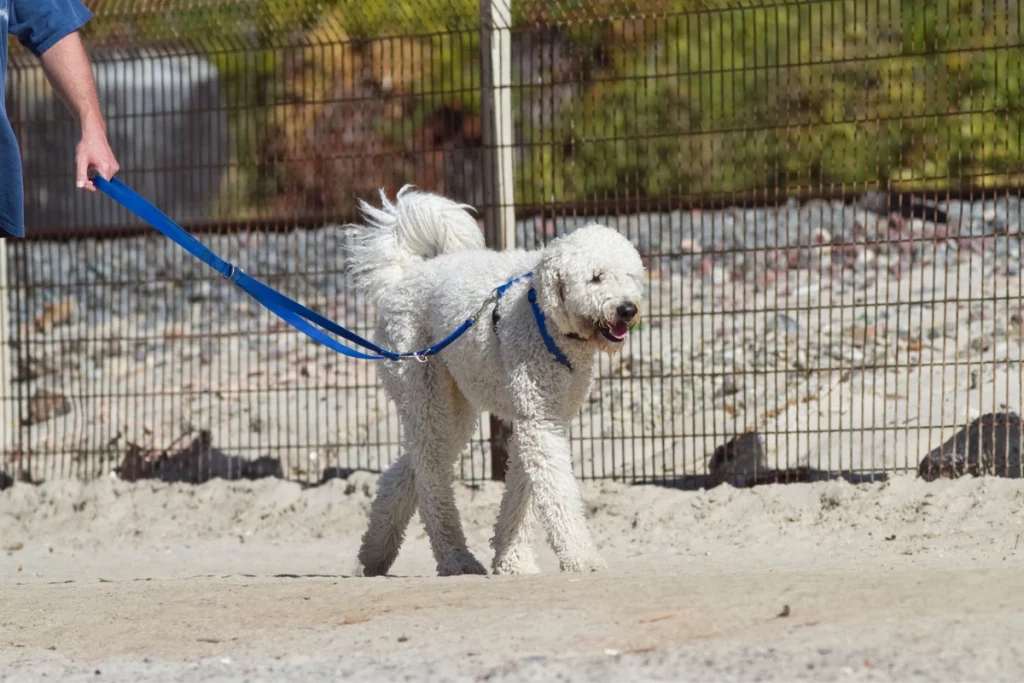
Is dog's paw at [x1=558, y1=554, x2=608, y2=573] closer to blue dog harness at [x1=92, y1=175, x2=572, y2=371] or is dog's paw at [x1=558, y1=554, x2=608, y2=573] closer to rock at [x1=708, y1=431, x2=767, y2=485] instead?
blue dog harness at [x1=92, y1=175, x2=572, y2=371]

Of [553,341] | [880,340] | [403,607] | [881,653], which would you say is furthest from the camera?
[880,340]

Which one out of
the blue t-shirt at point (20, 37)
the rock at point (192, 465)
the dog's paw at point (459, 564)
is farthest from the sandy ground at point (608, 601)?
the blue t-shirt at point (20, 37)

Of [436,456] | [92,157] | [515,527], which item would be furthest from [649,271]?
[92,157]

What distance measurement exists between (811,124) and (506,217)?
1957mm

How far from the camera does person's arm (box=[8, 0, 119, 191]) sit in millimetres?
5453

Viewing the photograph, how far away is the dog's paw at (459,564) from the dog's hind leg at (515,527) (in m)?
0.27

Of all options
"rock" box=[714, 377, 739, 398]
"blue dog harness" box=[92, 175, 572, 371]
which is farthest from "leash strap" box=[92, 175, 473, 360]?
"rock" box=[714, 377, 739, 398]

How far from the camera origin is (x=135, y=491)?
33.3 ft

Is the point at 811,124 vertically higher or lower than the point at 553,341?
higher

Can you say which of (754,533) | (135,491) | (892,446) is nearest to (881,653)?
(754,533)

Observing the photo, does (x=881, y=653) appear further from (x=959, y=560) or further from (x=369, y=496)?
(x=369, y=496)

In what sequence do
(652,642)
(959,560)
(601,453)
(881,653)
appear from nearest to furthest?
(881,653) → (652,642) → (959,560) → (601,453)

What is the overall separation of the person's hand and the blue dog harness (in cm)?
12

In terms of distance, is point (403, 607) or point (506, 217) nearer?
point (403, 607)
